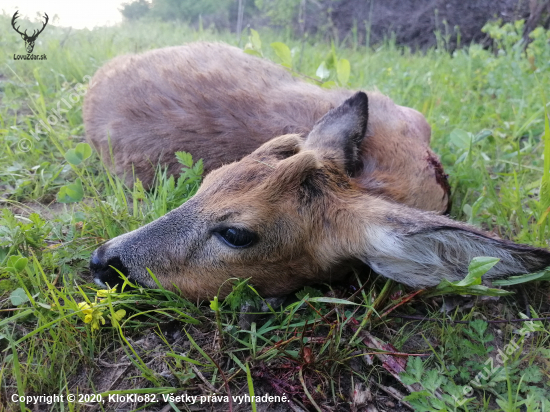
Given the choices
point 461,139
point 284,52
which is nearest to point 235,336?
point 461,139

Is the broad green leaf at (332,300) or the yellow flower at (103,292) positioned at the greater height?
the yellow flower at (103,292)

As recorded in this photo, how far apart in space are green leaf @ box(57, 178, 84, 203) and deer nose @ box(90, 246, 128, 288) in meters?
0.91

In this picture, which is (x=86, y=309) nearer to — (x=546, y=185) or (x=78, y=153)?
(x=78, y=153)

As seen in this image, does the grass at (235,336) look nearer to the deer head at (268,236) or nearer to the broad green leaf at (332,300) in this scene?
the broad green leaf at (332,300)

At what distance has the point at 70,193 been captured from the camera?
10.2ft

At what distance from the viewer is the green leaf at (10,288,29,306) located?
87.2 inches

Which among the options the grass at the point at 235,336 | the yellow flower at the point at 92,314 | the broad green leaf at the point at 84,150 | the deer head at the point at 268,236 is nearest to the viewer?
the grass at the point at 235,336

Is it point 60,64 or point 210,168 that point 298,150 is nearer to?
point 210,168

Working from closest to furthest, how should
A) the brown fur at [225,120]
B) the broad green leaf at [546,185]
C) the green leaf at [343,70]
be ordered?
the broad green leaf at [546,185] → the brown fur at [225,120] → the green leaf at [343,70]

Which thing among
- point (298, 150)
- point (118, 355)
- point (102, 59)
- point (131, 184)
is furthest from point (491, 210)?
point (102, 59)

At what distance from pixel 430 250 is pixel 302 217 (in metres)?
0.70

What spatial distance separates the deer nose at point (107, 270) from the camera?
2416 millimetres

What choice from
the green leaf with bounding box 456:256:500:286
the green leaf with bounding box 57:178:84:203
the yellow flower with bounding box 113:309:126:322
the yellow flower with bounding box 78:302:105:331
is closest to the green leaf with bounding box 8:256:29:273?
the yellow flower with bounding box 78:302:105:331

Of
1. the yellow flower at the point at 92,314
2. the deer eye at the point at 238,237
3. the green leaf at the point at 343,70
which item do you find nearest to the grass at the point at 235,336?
the yellow flower at the point at 92,314
